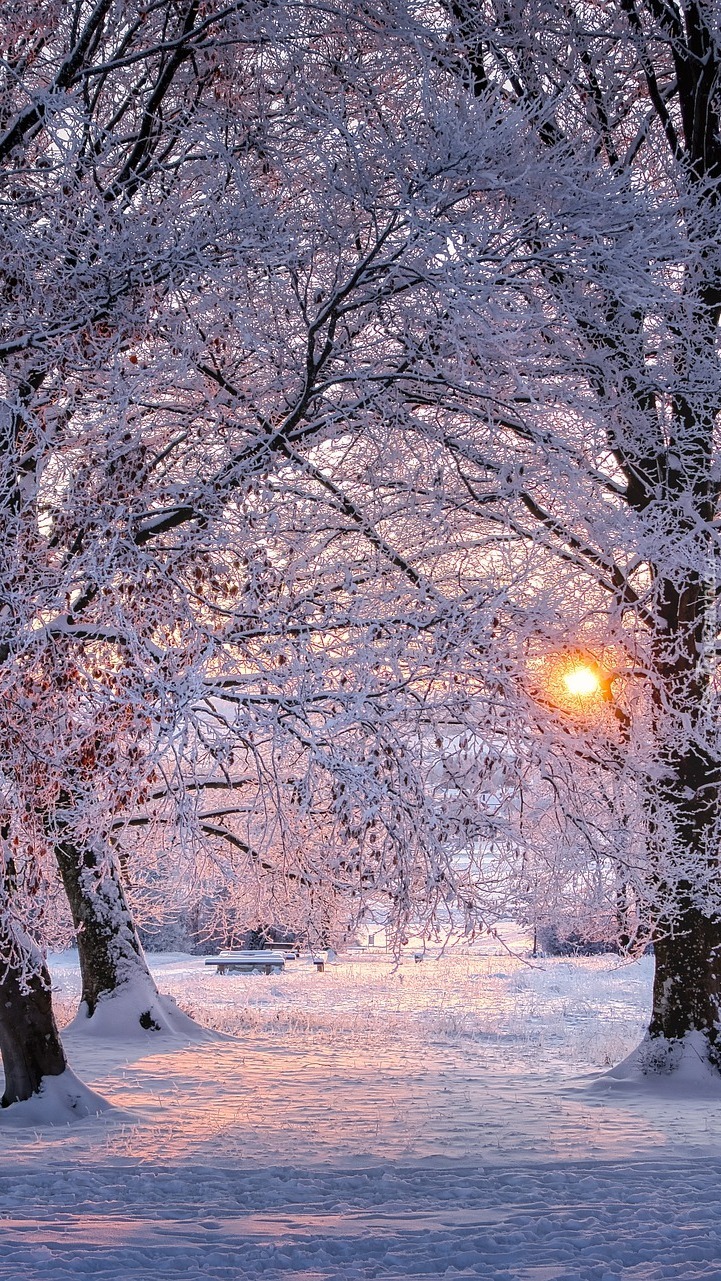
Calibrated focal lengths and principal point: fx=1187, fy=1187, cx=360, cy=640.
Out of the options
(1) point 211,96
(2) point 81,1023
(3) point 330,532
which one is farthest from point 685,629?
(2) point 81,1023

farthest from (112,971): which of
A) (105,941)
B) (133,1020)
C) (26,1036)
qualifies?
(26,1036)

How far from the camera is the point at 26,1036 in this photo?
10422 millimetres

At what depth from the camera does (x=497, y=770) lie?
8.02m

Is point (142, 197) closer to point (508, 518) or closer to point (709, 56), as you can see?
point (508, 518)

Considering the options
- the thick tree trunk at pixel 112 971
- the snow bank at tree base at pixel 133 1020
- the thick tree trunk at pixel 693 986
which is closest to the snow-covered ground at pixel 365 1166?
the snow bank at tree base at pixel 133 1020

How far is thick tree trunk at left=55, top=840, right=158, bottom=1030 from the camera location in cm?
1633

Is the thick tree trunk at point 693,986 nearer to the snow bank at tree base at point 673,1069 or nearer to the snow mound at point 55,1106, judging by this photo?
the snow bank at tree base at point 673,1069

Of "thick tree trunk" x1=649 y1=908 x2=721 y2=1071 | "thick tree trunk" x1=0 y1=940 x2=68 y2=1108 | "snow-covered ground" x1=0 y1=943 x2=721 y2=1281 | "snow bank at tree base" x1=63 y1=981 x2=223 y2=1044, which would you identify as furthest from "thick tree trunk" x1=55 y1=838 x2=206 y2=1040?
A: "thick tree trunk" x1=649 y1=908 x2=721 y2=1071

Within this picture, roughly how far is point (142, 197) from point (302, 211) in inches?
46.5

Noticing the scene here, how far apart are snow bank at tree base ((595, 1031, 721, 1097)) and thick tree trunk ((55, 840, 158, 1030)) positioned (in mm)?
6844

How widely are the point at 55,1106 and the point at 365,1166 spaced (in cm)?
323

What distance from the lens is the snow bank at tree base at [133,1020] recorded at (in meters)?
16.2

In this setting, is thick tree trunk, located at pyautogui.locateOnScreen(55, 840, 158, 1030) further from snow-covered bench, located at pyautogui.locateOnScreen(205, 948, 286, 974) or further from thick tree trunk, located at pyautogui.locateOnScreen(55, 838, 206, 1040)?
snow-covered bench, located at pyautogui.locateOnScreen(205, 948, 286, 974)

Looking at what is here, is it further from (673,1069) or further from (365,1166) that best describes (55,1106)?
(673,1069)
